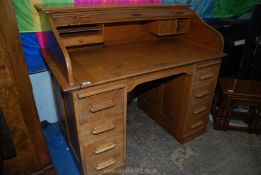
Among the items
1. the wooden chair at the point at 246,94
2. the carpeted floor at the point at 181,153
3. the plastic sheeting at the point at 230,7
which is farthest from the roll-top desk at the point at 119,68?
the plastic sheeting at the point at 230,7

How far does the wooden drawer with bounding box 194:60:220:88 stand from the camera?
156 cm

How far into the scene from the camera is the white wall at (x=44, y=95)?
1.78 metres

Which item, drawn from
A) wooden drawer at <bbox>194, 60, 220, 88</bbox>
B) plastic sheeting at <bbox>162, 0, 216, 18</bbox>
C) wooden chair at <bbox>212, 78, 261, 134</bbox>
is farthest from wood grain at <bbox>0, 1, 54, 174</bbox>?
plastic sheeting at <bbox>162, 0, 216, 18</bbox>

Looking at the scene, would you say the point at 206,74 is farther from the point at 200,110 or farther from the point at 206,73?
the point at 200,110

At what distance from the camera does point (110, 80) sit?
1.14m

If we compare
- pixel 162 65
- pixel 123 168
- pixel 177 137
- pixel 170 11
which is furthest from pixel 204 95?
pixel 123 168

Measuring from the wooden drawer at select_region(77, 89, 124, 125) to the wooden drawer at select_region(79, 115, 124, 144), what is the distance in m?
0.03

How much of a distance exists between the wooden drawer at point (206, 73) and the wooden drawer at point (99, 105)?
0.65 m

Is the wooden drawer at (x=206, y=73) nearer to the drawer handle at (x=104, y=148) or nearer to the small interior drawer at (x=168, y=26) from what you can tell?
the small interior drawer at (x=168, y=26)

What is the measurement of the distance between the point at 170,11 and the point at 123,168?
49.9 inches

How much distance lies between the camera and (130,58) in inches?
56.8

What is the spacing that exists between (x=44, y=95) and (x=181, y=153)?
130 centimetres

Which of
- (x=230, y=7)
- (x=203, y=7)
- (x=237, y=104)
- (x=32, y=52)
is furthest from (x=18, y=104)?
(x=230, y=7)

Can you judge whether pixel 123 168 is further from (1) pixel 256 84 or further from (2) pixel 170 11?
(1) pixel 256 84
